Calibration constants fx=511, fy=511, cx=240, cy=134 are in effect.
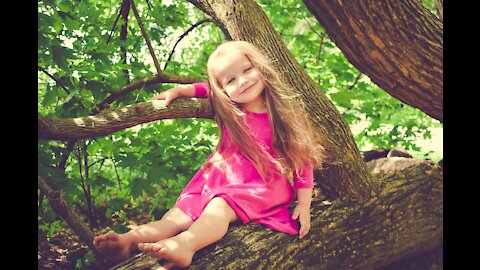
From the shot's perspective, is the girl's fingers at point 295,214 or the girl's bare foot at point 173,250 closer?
the girl's bare foot at point 173,250

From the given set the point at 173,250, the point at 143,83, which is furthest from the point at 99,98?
the point at 173,250

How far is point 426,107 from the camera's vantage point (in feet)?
10.3

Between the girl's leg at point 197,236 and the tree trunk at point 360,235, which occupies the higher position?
the girl's leg at point 197,236

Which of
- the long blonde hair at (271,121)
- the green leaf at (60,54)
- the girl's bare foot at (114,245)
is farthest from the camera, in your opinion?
the green leaf at (60,54)

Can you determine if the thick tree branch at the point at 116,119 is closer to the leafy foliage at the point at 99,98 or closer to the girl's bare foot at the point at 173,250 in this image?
the leafy foliage at the point at 99,98

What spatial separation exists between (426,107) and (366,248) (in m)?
0.96

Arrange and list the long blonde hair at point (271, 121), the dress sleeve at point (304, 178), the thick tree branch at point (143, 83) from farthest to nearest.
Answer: the thick tree branch at point (143, 83)
the dress sleeve at point (304, 178)
the long blonde hair at point (271, 121)

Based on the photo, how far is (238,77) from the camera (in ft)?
7.57

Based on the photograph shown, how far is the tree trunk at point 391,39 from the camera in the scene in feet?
8.79

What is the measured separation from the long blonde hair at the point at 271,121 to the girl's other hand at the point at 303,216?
18 centimetres

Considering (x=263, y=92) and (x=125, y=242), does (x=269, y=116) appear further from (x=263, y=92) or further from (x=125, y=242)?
(x=125, y=242)

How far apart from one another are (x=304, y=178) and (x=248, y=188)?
303 mm

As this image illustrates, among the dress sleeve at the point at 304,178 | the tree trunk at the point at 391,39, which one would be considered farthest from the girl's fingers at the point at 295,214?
the tree trunk at the point at 391,39
